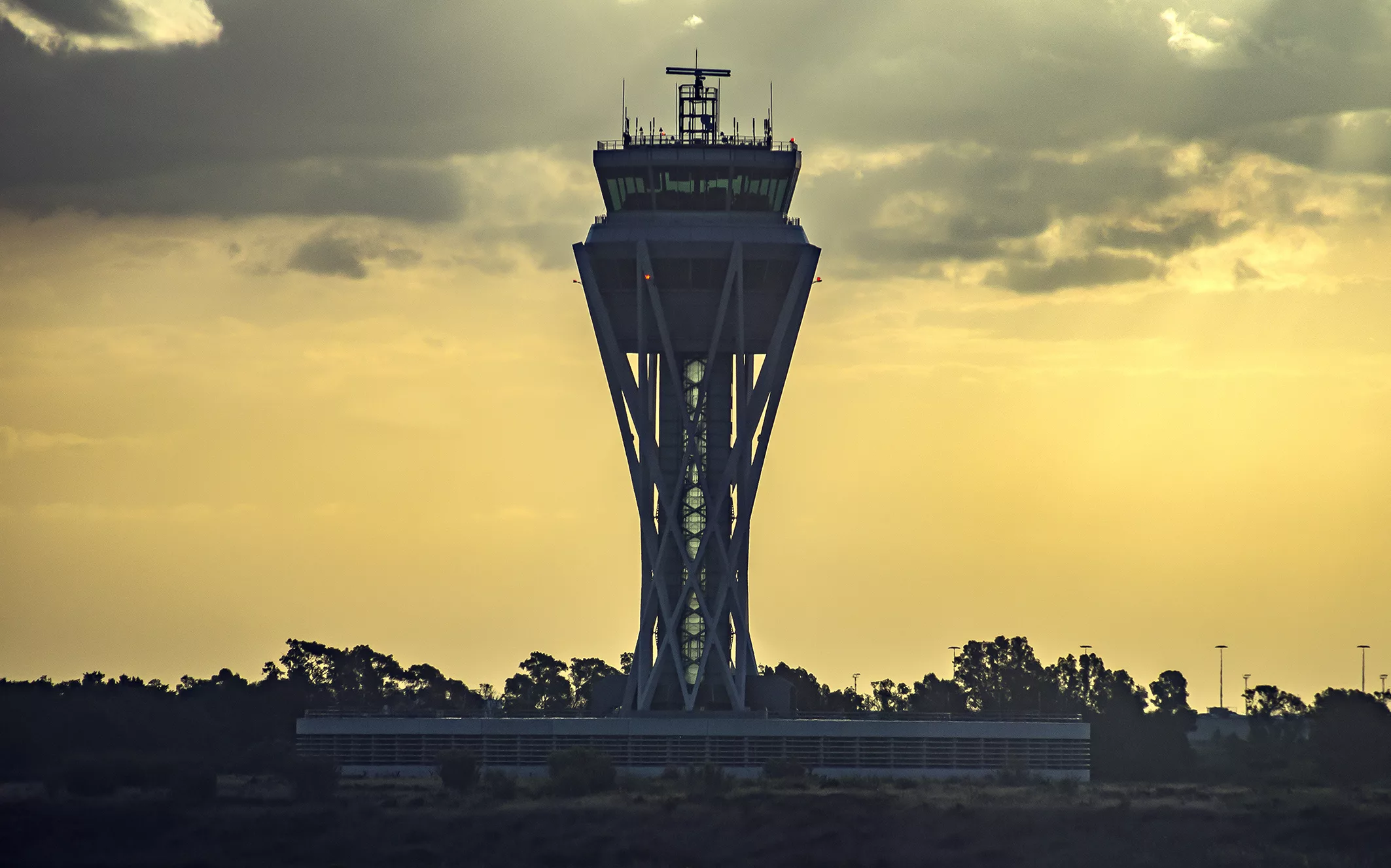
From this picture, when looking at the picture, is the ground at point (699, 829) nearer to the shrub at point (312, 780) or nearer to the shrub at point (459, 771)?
the shrub at point (312, 780)

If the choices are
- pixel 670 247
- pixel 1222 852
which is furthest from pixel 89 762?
pixel 1222 852

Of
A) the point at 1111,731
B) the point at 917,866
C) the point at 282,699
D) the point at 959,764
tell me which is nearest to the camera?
the point at 917,866

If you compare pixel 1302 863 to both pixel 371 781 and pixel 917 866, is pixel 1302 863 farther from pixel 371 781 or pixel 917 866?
pixel 371 781

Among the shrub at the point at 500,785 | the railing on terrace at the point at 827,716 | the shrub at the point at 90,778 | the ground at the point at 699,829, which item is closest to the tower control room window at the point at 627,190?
the railing on terrace at the point at 827,716

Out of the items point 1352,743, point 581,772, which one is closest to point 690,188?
point 581,772

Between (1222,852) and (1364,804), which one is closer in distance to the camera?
(1222,852)

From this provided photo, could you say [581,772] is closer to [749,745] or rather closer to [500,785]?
[500,785]

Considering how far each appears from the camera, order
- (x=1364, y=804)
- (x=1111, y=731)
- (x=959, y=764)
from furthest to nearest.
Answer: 1. (x=1111, y=731)
2. (x=959, y=764)
3. (x=1364, y=804)
